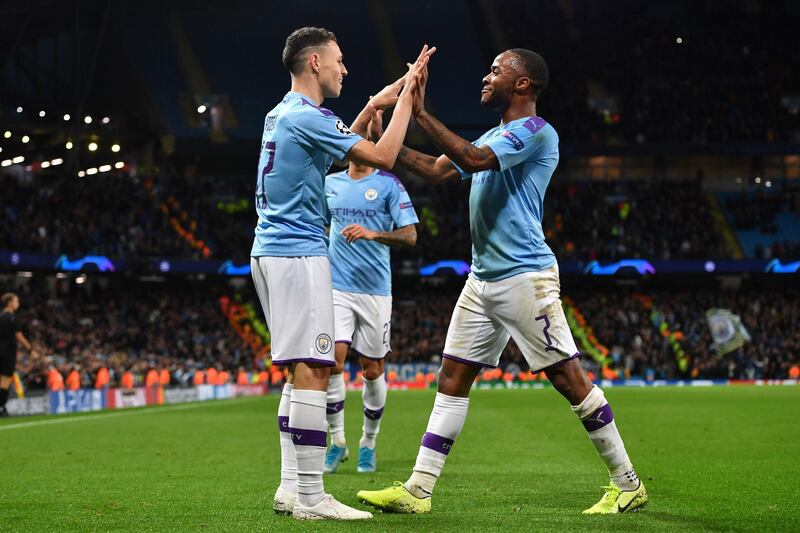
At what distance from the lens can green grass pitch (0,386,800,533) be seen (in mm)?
6031

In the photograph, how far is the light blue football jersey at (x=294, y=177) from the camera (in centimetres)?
615

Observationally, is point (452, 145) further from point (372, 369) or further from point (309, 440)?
point (372, 369)

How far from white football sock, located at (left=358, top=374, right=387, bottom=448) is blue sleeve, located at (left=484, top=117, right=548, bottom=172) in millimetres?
3714

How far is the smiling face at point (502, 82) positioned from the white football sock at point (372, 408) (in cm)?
368

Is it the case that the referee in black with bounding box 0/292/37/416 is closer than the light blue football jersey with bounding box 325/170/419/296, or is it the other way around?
the light blue football jersey with bounding box 325/170/419/296

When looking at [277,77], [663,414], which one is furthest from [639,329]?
[663,414]

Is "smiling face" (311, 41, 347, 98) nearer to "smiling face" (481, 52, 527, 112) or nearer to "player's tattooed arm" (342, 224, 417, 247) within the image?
"smiling face" (481, 52, 527, 112)

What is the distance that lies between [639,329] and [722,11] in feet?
70.6

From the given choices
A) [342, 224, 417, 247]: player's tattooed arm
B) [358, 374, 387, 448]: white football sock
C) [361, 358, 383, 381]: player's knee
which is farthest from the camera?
[361, 358, 383, 381]: player's knee

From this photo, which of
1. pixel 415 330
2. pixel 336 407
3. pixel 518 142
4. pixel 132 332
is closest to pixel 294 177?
pixel 518 142

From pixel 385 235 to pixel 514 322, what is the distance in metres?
2.25

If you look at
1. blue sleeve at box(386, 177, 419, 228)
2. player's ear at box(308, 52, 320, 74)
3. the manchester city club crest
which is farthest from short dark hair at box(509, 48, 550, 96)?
blue sleeve at box(386, 177, 419, 228)

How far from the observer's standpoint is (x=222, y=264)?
46000mm

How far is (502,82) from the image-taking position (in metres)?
6.87
